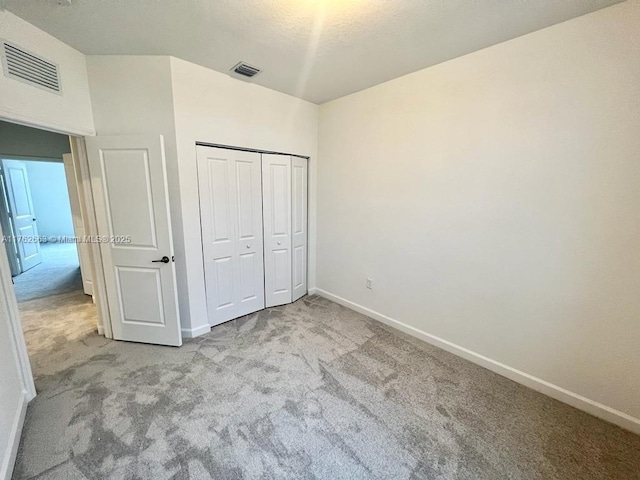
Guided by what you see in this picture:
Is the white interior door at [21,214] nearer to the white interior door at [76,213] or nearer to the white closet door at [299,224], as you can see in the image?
the white interior door at [76,213]

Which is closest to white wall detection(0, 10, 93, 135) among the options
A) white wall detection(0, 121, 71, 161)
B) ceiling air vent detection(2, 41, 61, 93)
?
ceiling air vent detection(2, 41, 61, 93)

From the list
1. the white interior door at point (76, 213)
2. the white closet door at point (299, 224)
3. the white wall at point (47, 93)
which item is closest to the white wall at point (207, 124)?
the white closet door at point (299, 224)

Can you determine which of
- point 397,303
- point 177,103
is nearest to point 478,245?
point 397,303

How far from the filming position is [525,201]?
1958 mm

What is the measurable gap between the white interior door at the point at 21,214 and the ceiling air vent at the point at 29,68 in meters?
4.26

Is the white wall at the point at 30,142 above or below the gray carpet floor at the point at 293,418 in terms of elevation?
above

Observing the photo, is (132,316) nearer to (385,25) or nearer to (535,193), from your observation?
(385,25)

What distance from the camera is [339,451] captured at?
5.01 feet

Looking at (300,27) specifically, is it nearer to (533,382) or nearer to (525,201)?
(525,201)

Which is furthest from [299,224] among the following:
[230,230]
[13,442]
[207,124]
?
[13,442]

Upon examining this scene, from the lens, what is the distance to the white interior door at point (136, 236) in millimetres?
2246

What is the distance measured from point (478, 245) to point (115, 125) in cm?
338

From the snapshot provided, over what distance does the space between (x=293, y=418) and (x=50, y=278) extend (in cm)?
524

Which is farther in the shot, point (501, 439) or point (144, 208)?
point (144, 208)
